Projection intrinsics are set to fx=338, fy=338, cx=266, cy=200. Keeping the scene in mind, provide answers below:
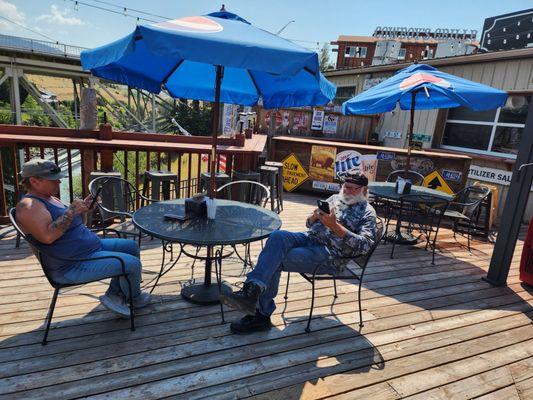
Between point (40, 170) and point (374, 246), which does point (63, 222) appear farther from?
point (374, 246)

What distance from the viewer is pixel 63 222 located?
200cm

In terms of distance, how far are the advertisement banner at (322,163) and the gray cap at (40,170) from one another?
548 cm

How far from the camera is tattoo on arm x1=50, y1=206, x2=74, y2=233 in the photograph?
1.98m

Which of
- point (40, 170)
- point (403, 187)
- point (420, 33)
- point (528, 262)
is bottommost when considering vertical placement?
point (528, 262)

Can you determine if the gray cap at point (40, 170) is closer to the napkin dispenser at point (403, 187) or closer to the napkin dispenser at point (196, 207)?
the napkin dispenser at point (196, 207)

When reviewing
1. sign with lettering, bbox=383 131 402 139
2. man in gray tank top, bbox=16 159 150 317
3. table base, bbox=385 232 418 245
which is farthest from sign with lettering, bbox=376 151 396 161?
man in gray tank top, bbox=16 159 150 317

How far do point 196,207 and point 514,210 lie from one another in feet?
10.4

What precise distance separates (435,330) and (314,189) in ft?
15.4

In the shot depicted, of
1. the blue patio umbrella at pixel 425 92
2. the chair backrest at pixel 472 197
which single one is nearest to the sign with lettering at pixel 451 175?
the chair backrest at pixel 472 197

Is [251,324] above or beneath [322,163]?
beneath

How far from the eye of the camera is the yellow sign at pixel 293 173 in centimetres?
725

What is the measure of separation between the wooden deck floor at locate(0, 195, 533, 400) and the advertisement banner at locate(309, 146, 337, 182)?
3881 millimetres

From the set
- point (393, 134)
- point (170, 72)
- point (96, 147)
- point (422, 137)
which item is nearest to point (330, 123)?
point (393, 134)

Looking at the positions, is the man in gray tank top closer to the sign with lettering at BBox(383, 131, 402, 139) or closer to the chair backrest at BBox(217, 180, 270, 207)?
the chair backrest at BBox(217, 180, 270, 207)
